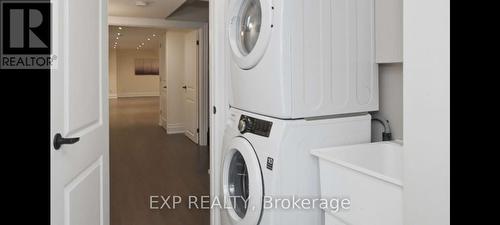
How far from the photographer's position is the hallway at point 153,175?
2.77m

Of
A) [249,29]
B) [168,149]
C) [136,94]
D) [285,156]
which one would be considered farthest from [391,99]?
[136,94]

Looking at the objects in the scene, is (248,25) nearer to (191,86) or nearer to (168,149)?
(168,149)

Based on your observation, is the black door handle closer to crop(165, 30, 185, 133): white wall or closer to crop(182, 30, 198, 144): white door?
crop(182, 30, 198, 144): white door

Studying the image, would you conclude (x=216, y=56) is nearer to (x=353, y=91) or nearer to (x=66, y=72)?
(x=353, y=91)

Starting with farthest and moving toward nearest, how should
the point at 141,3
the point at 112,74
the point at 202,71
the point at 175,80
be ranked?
1. the point at 112,74
2. the point at 175,80
3. the point at 202,71
4. the point at 141,3

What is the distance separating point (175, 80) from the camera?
6.69 metres

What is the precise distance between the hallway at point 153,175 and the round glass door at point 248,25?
4.70ft

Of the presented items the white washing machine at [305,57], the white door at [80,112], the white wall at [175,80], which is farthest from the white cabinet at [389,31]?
the white wall at [175,80]

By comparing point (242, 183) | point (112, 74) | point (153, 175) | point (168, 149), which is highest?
point (112, 74)

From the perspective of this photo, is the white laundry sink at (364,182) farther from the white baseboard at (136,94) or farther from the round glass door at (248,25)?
the white baseboard at (136,94)

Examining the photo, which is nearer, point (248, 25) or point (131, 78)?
point (248, 25)

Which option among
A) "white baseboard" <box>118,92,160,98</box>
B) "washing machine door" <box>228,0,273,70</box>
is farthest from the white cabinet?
"white baseboard" <box>118,92,160,98</box>

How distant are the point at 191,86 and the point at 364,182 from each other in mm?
4950
